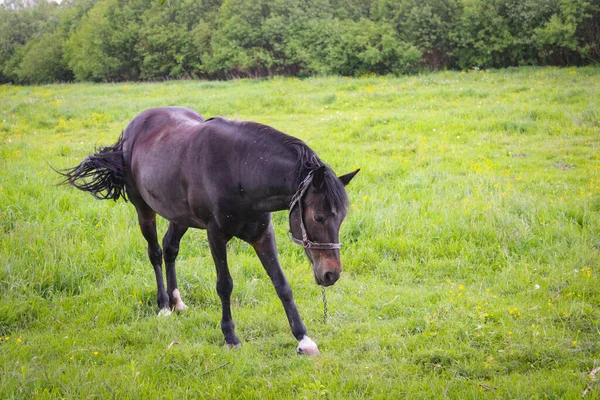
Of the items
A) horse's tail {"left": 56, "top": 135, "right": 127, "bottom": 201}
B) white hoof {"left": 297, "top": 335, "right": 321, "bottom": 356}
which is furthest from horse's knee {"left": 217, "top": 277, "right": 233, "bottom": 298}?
horse's tail {"left": 56, "top": 135, "right": 127, "bottom": 201}

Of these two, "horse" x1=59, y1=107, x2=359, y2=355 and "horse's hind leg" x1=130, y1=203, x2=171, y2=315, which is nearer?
"horse" x1=59, y1=107, x2=359, y2=355

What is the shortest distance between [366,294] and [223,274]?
5.25 ft

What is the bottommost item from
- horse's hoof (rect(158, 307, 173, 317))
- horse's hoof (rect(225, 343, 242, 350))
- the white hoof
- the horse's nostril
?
horse's hoof (rect(158, 307, 173, 317))

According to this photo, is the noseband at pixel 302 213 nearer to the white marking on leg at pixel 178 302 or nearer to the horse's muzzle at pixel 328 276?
the horse's muzzle at pixel 328 276

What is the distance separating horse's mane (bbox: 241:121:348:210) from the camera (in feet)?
11.3

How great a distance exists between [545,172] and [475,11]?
26.6 meters

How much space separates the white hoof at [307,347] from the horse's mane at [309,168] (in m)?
→ 1.27

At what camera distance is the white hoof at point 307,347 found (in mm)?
4004

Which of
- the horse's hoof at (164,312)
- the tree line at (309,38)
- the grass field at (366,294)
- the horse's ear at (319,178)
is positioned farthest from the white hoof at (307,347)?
the tree line at (309,38)

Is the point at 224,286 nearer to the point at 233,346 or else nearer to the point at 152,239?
the point at 233,346

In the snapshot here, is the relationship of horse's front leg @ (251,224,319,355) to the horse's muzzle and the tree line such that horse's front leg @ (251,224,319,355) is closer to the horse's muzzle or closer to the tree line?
the horse's muzzle

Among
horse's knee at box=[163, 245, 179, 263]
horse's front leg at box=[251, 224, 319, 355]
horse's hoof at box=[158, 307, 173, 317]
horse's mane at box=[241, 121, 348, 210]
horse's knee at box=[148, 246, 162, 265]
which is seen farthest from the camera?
horse's knee at box=[148, 246, 162, 265]

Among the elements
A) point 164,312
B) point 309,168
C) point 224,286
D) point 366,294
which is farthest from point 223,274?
point 366,294

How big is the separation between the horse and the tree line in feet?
93.6
